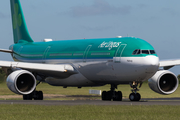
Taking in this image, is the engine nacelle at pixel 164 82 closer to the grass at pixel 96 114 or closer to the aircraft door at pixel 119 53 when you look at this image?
the aircraft door at pixel 119 53

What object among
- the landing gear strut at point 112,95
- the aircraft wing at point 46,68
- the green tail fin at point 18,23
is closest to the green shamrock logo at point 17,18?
the green tail fin at point 18,23

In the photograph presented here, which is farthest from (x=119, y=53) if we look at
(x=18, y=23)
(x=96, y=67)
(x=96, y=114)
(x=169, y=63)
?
(x=18, y=23)

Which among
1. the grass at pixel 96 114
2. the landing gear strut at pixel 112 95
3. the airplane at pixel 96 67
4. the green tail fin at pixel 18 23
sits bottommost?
the grass at pixel 96 114

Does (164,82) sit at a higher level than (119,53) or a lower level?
lower

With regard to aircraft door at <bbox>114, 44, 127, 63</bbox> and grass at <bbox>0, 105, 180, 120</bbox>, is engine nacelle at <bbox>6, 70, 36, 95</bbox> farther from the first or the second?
grass at <bbox>0, 105, 180, 120</bbox>

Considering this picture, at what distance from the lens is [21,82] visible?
90.1 feet

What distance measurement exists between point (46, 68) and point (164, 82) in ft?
27.3

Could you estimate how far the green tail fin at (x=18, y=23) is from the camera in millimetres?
38781

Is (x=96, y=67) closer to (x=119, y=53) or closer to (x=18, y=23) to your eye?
(x=119, y=53)

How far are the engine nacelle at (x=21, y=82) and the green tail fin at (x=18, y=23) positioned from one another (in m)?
11.1

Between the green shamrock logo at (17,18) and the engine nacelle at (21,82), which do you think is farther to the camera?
the green shamrock logo at (17,18)

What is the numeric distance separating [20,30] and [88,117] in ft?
82.6

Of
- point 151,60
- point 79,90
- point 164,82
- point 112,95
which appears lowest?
point 112,95

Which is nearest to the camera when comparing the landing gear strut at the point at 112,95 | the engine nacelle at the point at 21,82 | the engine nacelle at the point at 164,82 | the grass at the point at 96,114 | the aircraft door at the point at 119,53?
the grass at the point at 96,114
